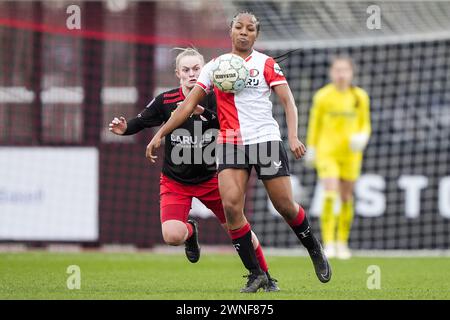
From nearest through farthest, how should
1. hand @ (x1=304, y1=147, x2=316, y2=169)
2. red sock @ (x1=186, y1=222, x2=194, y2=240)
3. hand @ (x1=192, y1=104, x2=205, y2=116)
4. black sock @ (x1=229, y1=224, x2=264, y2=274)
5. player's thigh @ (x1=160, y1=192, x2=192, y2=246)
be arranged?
1. black sock @ (x1=229, y1=224, x2=264, y2=274)
2. hand @ (x1=192, y1=104, x2=205, y2=116)
3. player's thigh @ (x1=160, y1=192, x2=192, y2=246)
4. red sock @ (x1=186, y1=222, x2=194, y2=240)
5. hand @ (x1=304, y1=147, x2=316, y2=169)

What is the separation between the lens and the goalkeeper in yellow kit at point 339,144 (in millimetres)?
11984

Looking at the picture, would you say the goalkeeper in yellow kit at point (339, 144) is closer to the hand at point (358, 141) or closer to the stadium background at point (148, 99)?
the hand at point (358, 141)

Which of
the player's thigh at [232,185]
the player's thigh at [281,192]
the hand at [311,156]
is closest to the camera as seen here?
the player's thigh at [232,185]

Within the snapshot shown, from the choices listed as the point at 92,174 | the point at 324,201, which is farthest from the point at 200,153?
the point at 92,174

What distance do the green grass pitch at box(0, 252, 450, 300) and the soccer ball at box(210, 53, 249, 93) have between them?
1375mm

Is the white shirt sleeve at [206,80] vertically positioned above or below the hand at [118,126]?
above

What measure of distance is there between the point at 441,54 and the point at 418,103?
2.24ft

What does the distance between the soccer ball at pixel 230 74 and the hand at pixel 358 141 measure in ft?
16.4

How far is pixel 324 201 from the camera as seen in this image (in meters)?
12.0

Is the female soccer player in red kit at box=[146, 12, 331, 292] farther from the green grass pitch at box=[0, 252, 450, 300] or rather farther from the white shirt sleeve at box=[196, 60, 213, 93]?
the green grass pitch at box=[0, 252, 450, 300]

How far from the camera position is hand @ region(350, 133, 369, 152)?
39.1 ft

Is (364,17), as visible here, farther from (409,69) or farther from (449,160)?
(449,160)

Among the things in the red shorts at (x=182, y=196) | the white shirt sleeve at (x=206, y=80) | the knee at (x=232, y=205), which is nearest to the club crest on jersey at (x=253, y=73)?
the white shirt sleeve at (x=206, y=80)

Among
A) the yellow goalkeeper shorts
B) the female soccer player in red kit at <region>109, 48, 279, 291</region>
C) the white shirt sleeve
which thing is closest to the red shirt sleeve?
the white shirt sleeve
